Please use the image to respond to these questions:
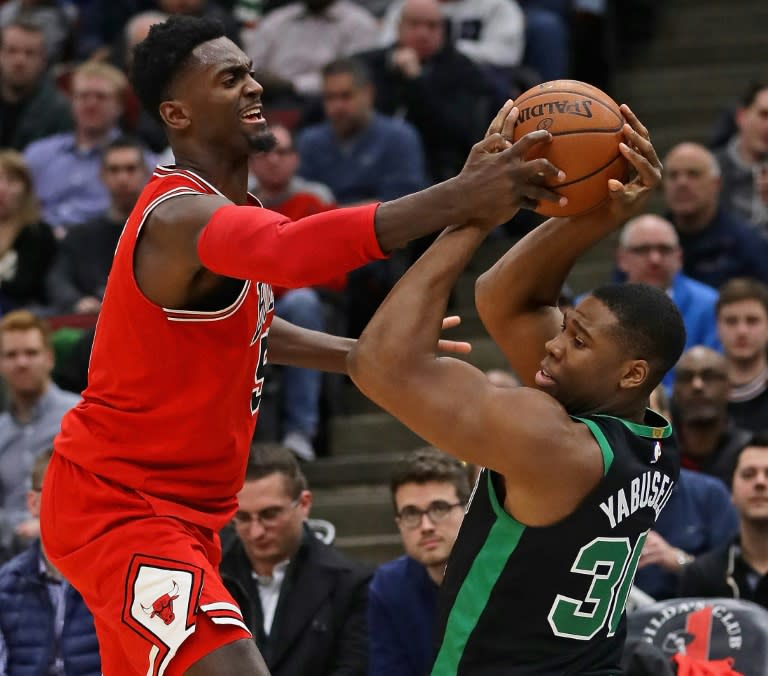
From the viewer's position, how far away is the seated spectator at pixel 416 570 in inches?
236

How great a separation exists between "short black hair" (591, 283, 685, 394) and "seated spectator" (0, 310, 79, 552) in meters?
4.50

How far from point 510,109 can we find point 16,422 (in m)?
4.71

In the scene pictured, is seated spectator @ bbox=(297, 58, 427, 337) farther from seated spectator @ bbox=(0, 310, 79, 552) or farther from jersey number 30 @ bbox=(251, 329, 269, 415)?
jersey number 30 @ bbox=(251, 329, 269, 415)

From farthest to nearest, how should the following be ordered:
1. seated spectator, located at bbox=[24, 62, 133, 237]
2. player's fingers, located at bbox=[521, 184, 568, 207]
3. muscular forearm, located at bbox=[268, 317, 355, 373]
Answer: seated spectator, located at bbox=[24, 62, 133, 237], muscular forearm, located at bbox=[268, 317, 355, 373], player's fingers, located at bbox=[521, 184, 568, 207]

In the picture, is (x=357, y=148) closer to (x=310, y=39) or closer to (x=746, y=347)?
(x=310, y=39)

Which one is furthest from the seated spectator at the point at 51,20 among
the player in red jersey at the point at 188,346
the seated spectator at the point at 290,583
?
the player in red jersey at the point at 188,346

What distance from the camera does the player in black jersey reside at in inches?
149

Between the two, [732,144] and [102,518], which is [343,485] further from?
[102,518]

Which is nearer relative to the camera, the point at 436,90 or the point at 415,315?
the point at 415,315

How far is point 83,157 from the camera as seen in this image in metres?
10.1

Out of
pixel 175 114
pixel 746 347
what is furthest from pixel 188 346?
pixel 746 347

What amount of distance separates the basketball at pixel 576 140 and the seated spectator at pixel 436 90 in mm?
5531

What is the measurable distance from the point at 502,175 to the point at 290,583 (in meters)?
2.89

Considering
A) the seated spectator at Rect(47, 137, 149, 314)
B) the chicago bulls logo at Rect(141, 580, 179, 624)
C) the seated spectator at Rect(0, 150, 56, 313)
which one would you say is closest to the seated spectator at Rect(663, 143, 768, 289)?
the seated spectator at Rect(47, 137, 149, 314)
